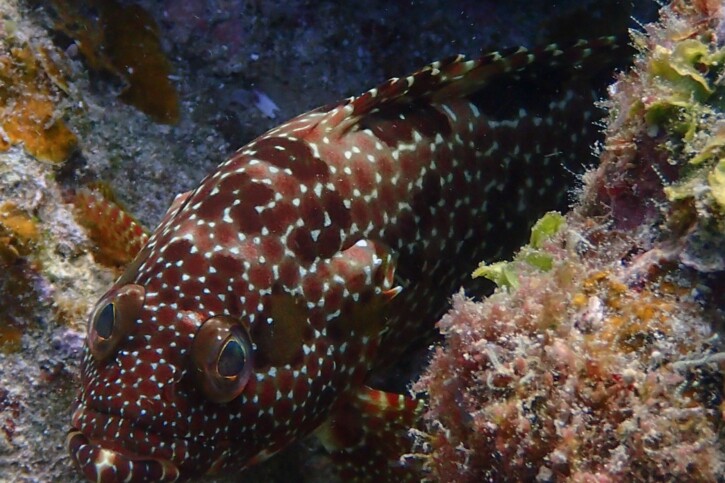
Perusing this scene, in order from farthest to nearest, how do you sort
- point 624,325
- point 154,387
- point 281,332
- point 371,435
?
point 371,435, point 281,332, point 154,387, point 624,325

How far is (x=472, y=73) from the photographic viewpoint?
4.20 meters

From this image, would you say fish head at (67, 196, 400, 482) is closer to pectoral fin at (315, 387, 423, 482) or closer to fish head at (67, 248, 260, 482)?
fish head at (67, 248, 260, 482)

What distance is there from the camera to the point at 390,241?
4.04 metres

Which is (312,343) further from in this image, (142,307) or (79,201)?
(79,201)

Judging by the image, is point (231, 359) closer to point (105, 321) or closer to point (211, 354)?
point (211, 354)

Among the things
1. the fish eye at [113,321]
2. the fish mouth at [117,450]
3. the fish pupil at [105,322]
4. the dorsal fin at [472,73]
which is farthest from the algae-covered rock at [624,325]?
the fish pupil at [105,322]

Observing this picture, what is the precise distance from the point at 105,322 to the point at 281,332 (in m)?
0.93

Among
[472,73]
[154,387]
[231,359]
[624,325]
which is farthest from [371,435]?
[472,73]

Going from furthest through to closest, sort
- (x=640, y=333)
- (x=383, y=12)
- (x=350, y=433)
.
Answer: (x=383, y=12)
(x=350, y=433)
(x=640, y=333)

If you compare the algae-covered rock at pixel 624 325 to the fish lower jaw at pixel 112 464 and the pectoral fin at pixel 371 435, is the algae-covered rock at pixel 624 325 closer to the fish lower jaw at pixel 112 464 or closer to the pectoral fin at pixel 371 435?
the pectoral fin at pixel 371 435

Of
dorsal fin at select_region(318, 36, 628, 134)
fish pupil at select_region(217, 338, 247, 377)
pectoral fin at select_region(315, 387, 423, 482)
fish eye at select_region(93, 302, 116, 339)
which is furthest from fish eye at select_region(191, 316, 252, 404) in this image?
dorsal fin at select_region(318, 36, 628, 134)

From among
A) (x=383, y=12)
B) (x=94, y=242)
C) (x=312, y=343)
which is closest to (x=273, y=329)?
(x=312, y=343)

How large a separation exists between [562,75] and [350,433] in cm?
302

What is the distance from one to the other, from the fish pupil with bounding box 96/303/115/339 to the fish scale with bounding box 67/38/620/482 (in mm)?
10
